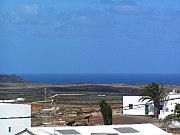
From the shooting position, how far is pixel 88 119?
4744 cm

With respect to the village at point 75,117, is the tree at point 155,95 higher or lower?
higher

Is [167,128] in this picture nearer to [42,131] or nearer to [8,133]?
[8,133]

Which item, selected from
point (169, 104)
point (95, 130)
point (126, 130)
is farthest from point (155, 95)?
point (95, 130)

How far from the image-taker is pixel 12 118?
3094cm

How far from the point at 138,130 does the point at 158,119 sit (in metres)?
22.1

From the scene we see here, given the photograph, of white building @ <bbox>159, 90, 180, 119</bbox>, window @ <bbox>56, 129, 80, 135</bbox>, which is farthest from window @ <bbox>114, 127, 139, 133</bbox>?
white building @ <bbox>159, 90, 180, 119</bbox>

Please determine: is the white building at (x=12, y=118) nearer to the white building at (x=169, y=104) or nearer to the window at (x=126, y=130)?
the window at (x=126, y=130)

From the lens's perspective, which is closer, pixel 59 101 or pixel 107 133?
pixel 107 133

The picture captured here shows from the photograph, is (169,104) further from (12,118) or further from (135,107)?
(12,118)

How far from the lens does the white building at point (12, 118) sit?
3044cm

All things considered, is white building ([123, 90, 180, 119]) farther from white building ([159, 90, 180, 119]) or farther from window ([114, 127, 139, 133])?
window ([114, 127, 139, 133])

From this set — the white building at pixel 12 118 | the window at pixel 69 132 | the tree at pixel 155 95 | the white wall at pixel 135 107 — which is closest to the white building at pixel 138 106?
the white wall at pixel 135 107

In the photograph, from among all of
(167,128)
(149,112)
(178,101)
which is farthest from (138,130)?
(149,112)

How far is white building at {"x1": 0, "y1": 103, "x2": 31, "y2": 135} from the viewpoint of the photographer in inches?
1198
